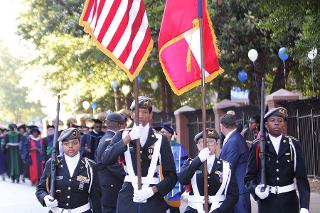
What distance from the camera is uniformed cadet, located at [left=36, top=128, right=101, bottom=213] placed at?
8180 mm

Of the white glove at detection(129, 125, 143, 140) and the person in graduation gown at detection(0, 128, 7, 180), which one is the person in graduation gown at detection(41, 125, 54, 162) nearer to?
the person in graduation gown at detection(0, 128, 7, 180)

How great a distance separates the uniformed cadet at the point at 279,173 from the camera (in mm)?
8125

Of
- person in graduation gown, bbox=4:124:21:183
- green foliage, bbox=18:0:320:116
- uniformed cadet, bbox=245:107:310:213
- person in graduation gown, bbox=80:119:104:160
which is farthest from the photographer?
person in graduation gown, bbox=4:124:21:183

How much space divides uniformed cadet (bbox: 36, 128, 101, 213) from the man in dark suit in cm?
294

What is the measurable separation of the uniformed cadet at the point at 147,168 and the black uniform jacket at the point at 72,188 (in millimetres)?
645

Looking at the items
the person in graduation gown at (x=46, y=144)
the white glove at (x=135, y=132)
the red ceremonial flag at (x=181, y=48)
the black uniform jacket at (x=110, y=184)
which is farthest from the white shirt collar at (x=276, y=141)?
the person in graduation gown at (x=46, y=144)

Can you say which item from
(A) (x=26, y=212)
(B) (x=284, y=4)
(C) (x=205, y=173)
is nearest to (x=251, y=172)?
(C) (x=205, y=173)

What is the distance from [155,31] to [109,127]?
38.0ft

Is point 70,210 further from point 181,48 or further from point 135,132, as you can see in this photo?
point 181,48

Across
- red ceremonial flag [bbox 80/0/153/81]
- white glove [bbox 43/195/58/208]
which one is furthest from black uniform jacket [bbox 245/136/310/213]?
white glove [bbox 43/195/58/208]

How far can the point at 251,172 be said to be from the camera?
8320 mm

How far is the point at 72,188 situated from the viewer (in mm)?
8195

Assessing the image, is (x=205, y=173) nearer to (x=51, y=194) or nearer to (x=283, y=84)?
(x=51, y=194)

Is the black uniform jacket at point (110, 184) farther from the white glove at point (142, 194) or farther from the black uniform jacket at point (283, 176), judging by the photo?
the white glove at point (142, 194)
